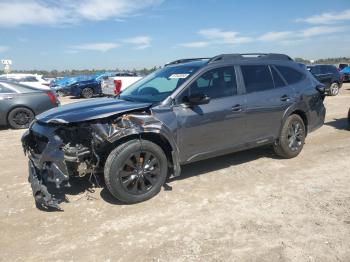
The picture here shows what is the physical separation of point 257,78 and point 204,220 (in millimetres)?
2741

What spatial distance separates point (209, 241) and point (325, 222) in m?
1.37

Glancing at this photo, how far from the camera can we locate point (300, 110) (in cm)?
638

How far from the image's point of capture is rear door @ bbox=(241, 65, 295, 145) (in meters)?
5.59

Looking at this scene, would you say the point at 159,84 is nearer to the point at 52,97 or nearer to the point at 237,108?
the point at 237,108

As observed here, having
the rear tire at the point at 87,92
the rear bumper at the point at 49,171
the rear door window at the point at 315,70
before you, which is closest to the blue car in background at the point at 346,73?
the rear door window at the point at 315,70

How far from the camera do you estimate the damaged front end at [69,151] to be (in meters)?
4.21

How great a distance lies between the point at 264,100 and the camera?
5738 mm

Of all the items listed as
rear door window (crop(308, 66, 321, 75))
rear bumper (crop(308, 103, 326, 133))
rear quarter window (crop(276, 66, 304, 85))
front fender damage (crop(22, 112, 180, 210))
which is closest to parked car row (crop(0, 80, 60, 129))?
front fender damage (crop(22, 112, 180, 210))

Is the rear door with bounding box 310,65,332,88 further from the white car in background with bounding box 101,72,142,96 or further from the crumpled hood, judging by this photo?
the crumpled hood

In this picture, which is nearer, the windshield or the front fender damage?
the front fender damage

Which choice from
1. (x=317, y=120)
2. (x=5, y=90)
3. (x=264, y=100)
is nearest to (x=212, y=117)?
(x=264, y=100)

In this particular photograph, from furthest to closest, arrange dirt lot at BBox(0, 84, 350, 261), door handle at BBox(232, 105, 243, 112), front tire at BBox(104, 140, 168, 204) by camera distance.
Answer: door handle at BBox(232, 105, 243, 112)
front tire at BBox(104, 140, 168, 204)
dirt lot at BBox(0, 84, 350, 261)

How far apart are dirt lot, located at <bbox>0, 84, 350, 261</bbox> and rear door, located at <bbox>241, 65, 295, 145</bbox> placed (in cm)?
60

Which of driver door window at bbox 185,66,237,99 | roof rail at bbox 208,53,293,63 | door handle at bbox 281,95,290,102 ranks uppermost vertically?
roof rail at bbox 208,53,293,63
